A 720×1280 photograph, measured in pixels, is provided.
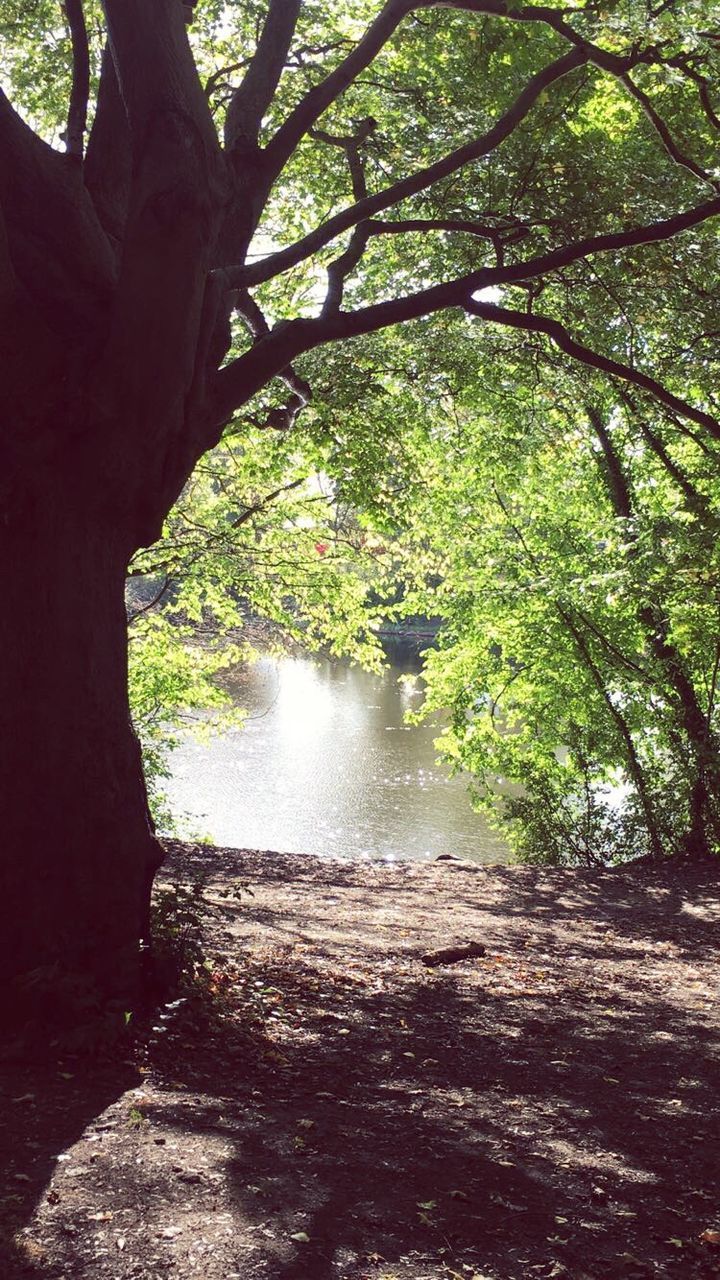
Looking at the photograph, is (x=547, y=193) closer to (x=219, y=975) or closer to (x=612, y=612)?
(x=219, y=975)

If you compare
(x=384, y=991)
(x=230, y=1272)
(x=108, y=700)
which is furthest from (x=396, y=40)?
(x=230, y=1272)

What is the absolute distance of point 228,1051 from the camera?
453 centimetres

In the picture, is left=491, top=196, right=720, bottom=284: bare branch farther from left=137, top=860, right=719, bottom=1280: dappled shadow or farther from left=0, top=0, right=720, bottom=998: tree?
left=137, top=860, right=719, bottom=1280: dappled shadow

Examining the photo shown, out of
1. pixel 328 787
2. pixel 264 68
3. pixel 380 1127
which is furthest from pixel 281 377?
pixel 328 787

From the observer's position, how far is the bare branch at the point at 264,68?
235 inches

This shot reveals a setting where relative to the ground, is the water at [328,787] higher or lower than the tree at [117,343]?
lower

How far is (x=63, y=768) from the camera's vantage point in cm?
449

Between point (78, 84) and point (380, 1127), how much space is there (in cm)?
538

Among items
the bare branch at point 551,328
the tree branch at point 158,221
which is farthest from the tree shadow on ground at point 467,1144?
the bare branch at point 551,328

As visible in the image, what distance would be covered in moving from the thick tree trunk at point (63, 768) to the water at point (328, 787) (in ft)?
39.8

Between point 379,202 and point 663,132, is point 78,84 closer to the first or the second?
point 379,202

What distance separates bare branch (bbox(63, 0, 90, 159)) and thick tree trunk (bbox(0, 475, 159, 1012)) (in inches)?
78.0

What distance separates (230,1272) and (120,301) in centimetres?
384

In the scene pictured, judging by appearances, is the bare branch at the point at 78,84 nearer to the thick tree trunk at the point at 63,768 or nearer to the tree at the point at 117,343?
the tree at the point at 117,343
